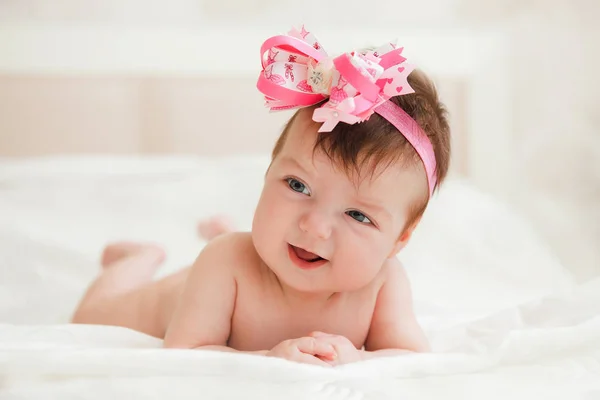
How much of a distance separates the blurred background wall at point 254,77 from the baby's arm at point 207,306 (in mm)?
1572

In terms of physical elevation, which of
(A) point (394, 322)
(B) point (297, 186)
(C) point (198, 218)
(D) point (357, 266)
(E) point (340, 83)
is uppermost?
(E) point (340, 83)

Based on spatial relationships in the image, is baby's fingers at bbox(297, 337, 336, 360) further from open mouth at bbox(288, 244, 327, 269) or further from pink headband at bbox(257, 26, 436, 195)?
pink headband at bbox(257, 26, 436, 195)

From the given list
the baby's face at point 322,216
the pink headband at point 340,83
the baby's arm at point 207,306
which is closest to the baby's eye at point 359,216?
the baby's face at point 322,216

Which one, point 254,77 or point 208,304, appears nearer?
point 208,304

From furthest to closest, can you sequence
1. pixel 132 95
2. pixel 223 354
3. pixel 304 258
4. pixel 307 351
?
pixel 132 95 → pixel 304 258 → pixel 307 351 → pixel 223 354

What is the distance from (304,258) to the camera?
110 centimetres

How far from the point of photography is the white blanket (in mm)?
860

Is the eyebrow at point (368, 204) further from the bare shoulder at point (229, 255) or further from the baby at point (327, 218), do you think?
the bare shoulder at point (229, 255)

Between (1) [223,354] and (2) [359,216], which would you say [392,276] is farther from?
(1) [223,354]

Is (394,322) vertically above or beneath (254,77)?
beneath

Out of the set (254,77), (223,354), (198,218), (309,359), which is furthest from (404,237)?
(254,77)

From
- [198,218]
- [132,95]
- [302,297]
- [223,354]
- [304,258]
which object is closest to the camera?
[223,354]

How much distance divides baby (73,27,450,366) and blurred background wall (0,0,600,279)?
4.77 feet

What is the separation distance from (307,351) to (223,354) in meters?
0.15
